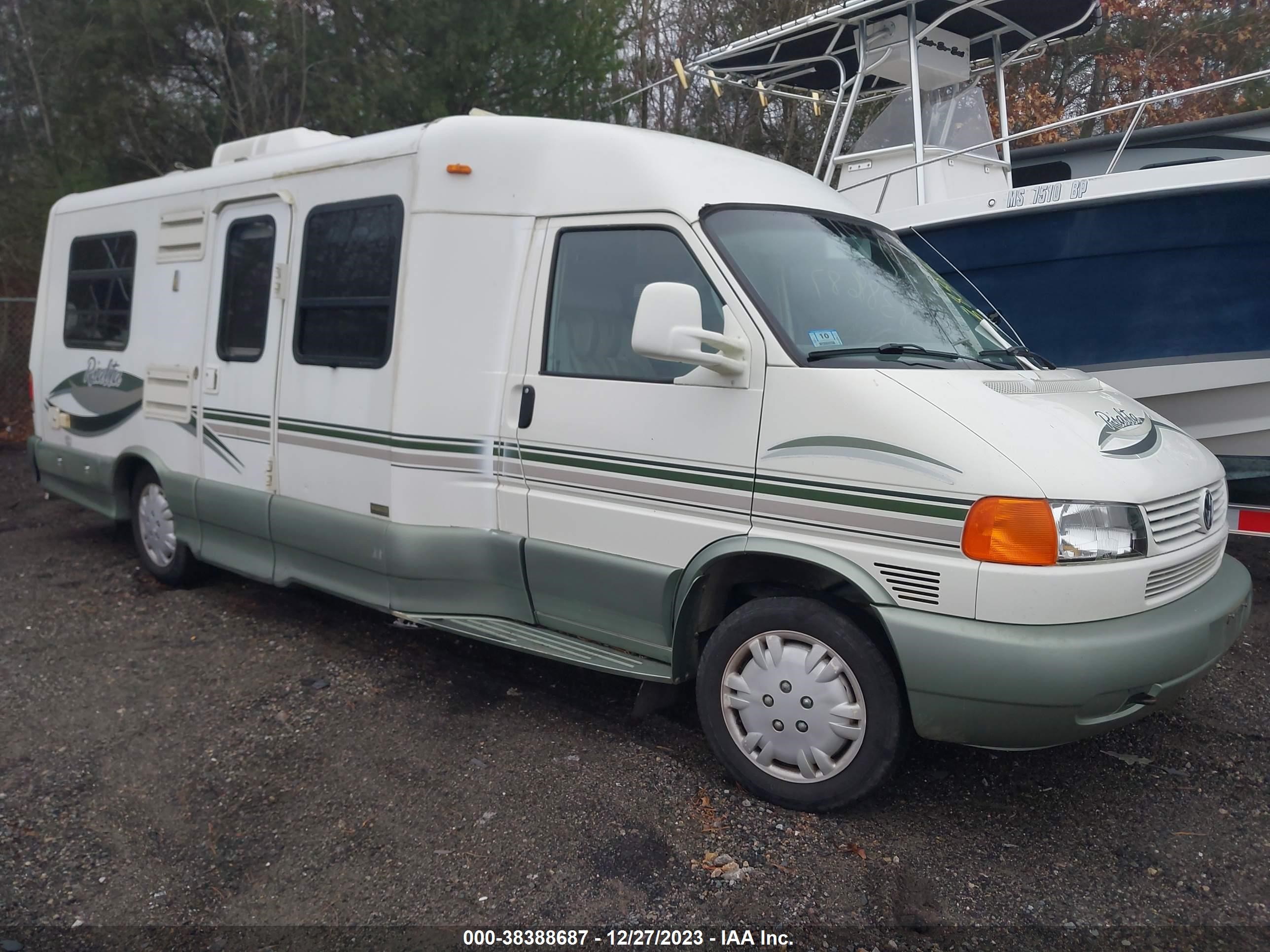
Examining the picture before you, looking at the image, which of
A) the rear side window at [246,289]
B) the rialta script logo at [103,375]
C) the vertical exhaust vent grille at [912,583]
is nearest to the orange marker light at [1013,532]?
the vertical exhaust vent grille at [912,583]

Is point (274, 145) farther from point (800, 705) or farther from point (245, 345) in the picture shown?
point (800, 705)

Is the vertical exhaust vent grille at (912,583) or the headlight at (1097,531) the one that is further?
the vertical exhaust vent grille at (912,583)

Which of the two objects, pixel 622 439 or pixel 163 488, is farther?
pixel 163 488

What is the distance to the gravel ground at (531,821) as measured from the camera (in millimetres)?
3133

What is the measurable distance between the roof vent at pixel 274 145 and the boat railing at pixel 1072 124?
12.9ft

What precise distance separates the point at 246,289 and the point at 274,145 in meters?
0.96

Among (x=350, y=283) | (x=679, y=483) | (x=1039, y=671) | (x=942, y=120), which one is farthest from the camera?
(x=942, y=120)

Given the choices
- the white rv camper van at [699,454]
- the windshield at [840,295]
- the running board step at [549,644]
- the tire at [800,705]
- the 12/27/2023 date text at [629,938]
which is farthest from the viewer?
the running board step at [549,644]

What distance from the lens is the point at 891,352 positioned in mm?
3740

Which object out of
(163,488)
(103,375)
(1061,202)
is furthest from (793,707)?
(103,375)

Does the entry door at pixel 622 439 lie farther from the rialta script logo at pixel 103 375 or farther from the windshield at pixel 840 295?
the rialta script logo at pixel 103 375

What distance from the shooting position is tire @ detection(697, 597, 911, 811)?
3.48 m

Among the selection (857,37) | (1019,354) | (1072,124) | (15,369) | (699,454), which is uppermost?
(857,37)

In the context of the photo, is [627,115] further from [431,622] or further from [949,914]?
[949,914]
